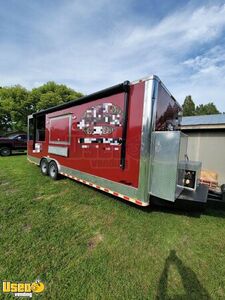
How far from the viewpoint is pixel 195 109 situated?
4681 cm

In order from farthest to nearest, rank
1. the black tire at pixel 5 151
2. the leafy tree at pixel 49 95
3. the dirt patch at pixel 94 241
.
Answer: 1. the leafy tree at pixel 49 95
2. the black tire at pixel 5 151
3. the dirt patch at pixel 94 241

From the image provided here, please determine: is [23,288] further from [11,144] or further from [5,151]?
[11,144]

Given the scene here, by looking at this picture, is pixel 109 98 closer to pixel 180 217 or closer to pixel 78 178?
pixel 78 178

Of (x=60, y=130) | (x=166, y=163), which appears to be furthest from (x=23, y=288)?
(x=60, y=130)

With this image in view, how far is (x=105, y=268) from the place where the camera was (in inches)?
99.7

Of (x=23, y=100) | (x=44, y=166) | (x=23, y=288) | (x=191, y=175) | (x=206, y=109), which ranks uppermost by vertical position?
(x=206, y=109)

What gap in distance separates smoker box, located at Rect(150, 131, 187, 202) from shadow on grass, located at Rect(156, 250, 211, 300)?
1.05m

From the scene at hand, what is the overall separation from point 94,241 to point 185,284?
162 cm

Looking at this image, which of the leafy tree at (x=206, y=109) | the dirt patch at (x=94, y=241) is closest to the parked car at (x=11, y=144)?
the dirt patch at (x=94, y=241)

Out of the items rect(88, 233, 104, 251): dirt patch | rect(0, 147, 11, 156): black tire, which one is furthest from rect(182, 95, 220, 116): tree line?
rect(88, 233, 104, 251): dirt patch

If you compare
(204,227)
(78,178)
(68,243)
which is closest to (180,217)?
(204,227)

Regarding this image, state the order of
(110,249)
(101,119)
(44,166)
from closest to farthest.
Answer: (110,249)
(101,119)
(44,166)

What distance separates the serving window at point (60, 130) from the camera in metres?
5.70

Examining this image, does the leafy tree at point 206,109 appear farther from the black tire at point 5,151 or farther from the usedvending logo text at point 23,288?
the usedvending logo text at point 23,288
